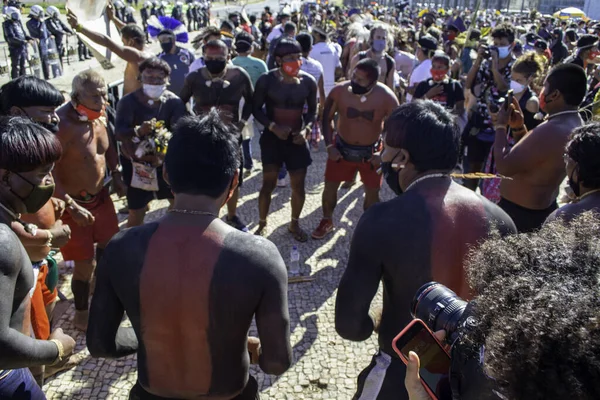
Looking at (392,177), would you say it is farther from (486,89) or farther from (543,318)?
(486,89)

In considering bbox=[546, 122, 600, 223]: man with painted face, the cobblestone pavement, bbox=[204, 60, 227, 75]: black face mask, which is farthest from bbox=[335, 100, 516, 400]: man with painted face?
bbox=[204, 60, 227, 75]: black face mask

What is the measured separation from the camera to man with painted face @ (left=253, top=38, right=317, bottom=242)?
17.5 feet

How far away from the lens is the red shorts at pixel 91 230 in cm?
397

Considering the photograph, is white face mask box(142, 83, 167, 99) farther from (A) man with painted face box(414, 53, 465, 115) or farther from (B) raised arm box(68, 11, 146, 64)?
(A) man with painted face box(414, 53, 465, 115)

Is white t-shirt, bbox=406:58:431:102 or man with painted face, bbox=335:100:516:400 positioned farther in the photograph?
white t-shirt, bbox=406:58:431:102

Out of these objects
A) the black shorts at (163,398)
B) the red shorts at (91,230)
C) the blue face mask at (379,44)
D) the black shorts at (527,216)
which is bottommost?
the red shorts at (91,230)

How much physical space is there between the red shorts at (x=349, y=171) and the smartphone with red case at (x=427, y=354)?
4.18 meters

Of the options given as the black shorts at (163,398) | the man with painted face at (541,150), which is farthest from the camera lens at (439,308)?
the man with painted face at (541,150)

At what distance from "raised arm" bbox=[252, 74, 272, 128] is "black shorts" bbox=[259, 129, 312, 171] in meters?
0.16

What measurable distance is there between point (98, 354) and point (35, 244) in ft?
2.83

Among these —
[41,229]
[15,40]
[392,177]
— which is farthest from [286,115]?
→ [15,40]

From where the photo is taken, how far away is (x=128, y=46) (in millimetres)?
6562

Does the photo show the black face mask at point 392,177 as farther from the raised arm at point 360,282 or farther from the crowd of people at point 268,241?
the raised arm at point 360,282

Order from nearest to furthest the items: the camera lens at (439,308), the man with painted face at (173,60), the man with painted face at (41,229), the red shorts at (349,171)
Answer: the camera lens at (439,308)
the man with painted face at (41,229)
the red shorts at (349,171)
the man with painted face at (173,60)
